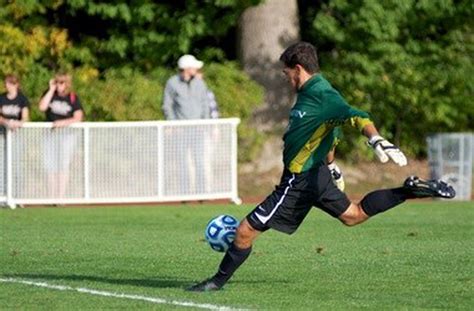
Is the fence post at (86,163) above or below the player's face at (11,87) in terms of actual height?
below

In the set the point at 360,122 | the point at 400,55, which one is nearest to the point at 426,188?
the point at 360,122

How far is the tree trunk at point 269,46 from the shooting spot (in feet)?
94.3

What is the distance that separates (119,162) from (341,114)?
1190 cm

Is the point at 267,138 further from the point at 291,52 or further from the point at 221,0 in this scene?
the point at 291,52

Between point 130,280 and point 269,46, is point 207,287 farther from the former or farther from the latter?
point 269,46

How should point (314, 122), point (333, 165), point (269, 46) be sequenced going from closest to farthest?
point (314, 122), point (333, 165), point (269, 46)

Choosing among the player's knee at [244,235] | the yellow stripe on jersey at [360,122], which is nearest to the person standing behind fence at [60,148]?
the player's knee at [244,235]

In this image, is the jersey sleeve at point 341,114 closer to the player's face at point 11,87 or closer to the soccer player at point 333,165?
the soccer player at point 333,165

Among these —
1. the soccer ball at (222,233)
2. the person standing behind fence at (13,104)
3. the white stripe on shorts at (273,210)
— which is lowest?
the person standing behind fence at (13,104)

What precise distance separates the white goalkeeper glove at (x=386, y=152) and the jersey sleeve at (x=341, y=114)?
25 centimetres

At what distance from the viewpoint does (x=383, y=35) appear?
92.9ft

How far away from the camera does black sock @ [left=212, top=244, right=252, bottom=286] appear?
Answer: 1119cm

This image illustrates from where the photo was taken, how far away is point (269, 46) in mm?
28750

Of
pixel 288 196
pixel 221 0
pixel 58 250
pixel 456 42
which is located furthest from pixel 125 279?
pixel 456 42
